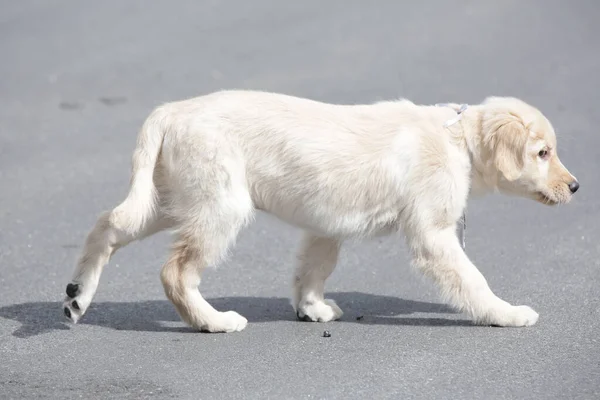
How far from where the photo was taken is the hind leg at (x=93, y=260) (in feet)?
17.7

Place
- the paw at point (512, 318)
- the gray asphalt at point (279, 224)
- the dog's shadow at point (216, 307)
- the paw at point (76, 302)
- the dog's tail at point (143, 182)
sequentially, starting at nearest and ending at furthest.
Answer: the gray asphalt at point (279, 224)
the dog's tail at point (143, 182)
the paw at point (512, 318)
the paw at point (76, 302)
the dog's shadow at point (216, 307)

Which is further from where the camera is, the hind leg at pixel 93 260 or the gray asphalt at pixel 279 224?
the hind leg at pixel 93 260

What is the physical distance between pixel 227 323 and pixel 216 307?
51 cm

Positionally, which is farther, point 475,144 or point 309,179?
point 475,144

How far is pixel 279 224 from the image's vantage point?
7.35 m

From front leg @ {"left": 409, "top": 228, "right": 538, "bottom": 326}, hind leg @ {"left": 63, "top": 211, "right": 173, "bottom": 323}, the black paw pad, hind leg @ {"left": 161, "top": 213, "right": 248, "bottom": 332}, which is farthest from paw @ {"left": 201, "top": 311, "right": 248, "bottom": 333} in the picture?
front leg @ {"left": 409, "top": 228, "right": 538, "bottom": 326}

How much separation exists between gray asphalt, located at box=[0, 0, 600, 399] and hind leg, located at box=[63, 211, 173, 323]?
14 centimetres

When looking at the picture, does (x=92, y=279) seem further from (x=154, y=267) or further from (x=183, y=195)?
(x=154, y=267)

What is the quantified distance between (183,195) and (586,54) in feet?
23.2

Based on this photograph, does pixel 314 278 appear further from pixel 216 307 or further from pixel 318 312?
pixel 216 307

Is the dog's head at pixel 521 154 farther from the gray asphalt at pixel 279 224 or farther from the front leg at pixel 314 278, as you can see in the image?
the front leg at pixel 314 278

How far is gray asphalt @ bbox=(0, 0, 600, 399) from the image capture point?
477 centimetres

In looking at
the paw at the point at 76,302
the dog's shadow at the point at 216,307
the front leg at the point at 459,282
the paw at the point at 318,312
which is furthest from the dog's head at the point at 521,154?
the paw at the point at 76,302

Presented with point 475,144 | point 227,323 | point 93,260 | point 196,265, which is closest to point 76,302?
point 93,260
